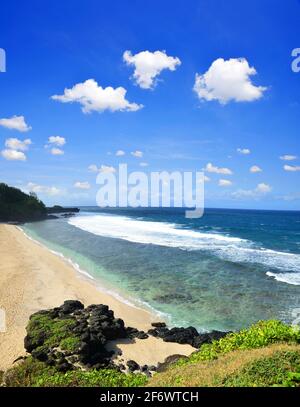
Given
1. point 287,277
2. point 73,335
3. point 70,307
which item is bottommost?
point 287,277

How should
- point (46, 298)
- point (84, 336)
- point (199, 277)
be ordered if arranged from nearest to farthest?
point (84, 336)
point (46, 298)
point (199, 277)

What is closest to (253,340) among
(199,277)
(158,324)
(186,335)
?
(186,335)

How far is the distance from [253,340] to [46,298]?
58.1ft

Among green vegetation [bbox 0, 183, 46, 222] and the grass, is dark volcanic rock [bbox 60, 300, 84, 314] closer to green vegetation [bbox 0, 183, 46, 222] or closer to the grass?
the grass

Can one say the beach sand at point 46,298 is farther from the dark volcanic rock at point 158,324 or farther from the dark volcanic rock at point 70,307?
the dark volcanic rock at point 70,307

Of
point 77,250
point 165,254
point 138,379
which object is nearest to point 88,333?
point 138,379

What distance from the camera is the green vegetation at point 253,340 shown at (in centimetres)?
1340

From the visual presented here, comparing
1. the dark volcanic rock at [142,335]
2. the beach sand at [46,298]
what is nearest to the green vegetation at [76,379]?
the beach sand at [46,298]

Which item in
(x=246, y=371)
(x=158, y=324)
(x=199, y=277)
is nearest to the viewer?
(x=246, y=371)

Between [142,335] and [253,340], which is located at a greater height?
[253,340]

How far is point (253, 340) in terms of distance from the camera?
13.6 m

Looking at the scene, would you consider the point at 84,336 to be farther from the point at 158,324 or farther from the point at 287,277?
the point at 287,277
